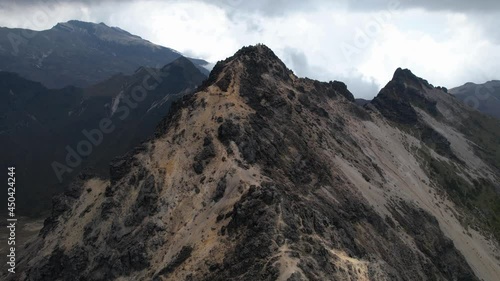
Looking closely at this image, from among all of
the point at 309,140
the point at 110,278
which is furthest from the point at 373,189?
the point at 110,278

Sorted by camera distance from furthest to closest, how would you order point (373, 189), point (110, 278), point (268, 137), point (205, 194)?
point (373, 189) → point (268, 137) → point (205, 194) → point (110, 278)

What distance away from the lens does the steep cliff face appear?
80375mm

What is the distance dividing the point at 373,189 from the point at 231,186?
54.1 meters

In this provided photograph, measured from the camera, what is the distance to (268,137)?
117m

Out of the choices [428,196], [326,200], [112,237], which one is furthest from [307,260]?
[428,196]

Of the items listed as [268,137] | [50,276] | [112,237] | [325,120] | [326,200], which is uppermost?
[325,120]

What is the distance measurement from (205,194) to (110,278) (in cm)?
2444

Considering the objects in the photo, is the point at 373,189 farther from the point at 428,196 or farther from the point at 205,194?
the point at 205,194

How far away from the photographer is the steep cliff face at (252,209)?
8038 cm

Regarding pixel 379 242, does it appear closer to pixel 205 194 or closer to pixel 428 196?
pixel 205 194

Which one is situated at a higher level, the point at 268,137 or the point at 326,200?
the point at 268,137

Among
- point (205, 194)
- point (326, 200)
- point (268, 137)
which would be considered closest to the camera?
point (205, 194)

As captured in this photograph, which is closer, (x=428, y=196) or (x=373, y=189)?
(x=373, y=189)

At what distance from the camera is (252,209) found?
83.9 m
